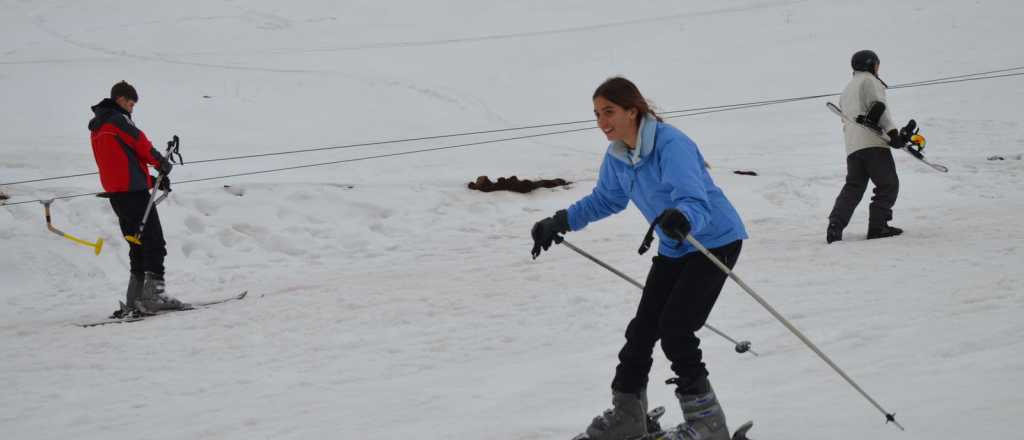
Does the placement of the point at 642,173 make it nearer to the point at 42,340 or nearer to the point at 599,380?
the point at 599,380

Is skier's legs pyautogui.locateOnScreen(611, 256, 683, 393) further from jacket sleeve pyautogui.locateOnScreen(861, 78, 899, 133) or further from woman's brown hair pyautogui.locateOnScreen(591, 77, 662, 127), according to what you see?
jacket sleeve pyautogui.locateOnScreen(861, 78, 899, 133)

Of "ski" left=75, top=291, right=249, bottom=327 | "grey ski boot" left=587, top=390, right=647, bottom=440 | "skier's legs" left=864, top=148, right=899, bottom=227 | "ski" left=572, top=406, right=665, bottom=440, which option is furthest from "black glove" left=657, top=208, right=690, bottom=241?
"skier's legs" left=864, top=148, right=899, bottom=227

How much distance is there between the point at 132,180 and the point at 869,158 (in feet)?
20.4

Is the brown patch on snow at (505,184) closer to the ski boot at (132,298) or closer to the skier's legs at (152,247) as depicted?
the skier's legs at (152,247)

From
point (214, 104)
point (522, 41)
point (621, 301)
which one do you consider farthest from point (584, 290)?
point (522, 41)

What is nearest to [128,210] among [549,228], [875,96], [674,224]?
[549,228]

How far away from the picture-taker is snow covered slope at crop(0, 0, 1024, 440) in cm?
442

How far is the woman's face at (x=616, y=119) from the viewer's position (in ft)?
11.1

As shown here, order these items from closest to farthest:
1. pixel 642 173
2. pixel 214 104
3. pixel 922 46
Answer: pixel 642 173 < pixel 214 104 < pixel 922 46

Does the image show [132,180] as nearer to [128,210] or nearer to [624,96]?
[128,210]

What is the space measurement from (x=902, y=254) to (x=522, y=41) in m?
17.9

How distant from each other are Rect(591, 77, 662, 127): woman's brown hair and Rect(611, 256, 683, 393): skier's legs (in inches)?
22.8

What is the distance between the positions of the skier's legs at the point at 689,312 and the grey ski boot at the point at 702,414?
0.11 ft

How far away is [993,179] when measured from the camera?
10.6 m
